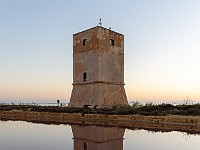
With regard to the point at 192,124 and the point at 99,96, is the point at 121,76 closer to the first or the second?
the point at 99,96

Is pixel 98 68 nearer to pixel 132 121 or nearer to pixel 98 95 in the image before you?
pixel 98 95

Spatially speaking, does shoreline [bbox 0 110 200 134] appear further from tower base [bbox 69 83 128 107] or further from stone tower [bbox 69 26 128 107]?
stone tower [bbox 69 26 128 107]

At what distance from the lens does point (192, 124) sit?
1175cm

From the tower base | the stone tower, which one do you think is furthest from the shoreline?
the stone tower

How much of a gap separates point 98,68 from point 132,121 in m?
7.46

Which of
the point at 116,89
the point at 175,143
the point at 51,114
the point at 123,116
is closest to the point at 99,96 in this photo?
the point at 116,89

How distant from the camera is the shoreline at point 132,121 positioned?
11.5 m

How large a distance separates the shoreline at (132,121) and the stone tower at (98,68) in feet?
13.6

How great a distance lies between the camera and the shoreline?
37.6ft

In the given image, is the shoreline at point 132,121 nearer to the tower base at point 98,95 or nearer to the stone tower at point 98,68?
the tower base at point 98,95

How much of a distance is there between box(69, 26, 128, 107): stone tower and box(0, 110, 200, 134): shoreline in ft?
13.6

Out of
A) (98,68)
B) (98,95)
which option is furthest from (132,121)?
(98,68)

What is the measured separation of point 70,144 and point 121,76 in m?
15.1

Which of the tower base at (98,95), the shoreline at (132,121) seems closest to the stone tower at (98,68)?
the tower base at (98,95)
